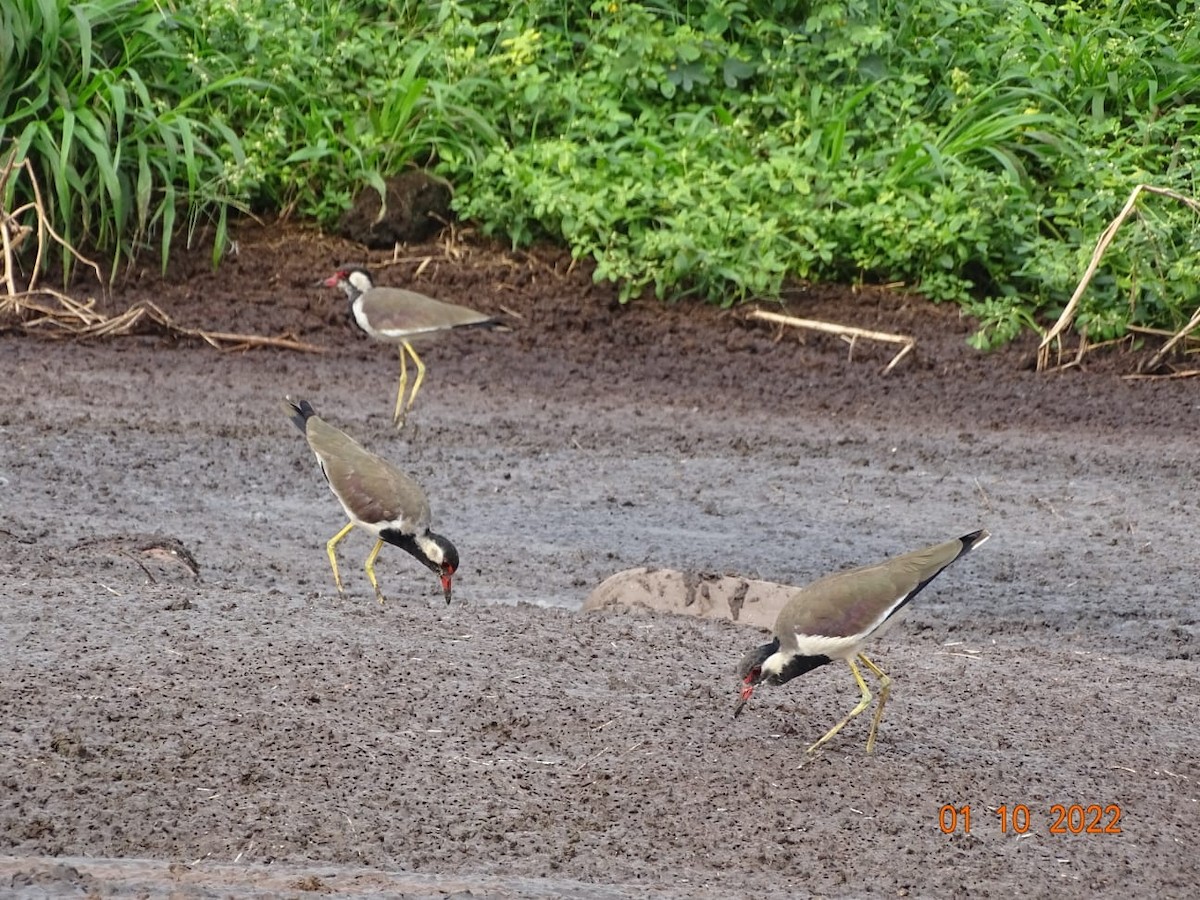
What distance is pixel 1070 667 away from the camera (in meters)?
5.32

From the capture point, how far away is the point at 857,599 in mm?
4367

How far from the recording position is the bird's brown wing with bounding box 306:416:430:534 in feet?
19.0

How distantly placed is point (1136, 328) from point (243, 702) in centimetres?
786

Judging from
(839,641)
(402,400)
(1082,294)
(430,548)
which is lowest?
(402,400)

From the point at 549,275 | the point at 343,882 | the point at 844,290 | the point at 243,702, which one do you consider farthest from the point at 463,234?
the point at 343,882

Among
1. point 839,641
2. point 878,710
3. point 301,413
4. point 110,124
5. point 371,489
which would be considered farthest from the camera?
point 110,124

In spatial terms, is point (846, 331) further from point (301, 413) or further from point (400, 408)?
point (301, 413)

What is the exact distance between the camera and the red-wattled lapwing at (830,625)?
170 inches

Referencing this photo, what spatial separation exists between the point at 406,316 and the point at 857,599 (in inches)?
199

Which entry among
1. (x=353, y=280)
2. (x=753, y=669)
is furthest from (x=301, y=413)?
(x=353, y=280)

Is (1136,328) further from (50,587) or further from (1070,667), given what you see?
(50,587)

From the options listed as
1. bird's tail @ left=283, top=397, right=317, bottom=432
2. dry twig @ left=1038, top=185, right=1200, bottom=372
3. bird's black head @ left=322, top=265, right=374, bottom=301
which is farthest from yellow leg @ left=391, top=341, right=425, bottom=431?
dry twig @ left=1038, top=185, right=1200, bottom=372

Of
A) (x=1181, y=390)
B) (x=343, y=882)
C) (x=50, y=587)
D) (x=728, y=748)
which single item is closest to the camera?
(x=343, y=882)

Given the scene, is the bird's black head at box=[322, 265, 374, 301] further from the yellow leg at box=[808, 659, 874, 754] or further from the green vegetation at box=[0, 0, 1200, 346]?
the yellow leg at box=[808, 659, 874, 754]
